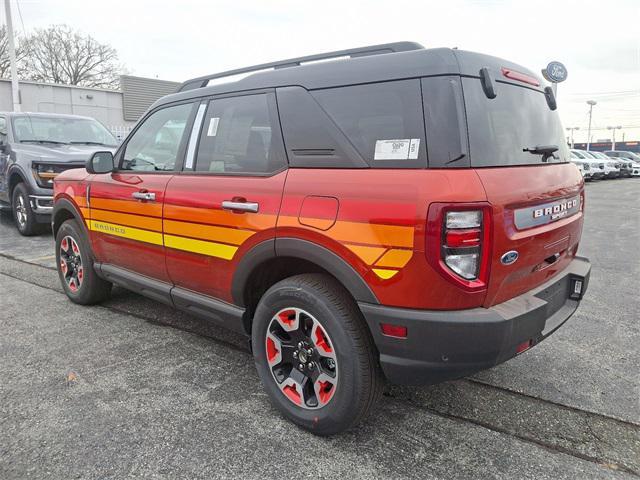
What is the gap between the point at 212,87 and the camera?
123 inches

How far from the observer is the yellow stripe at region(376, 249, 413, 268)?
6.64 feet

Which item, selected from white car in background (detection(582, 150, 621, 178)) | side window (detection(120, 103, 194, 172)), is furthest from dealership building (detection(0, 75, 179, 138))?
white car in background (detection(582, 150, 621, 178))

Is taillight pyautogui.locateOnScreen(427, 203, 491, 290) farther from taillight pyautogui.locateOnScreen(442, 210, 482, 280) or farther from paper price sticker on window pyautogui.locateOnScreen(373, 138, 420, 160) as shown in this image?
paper price sticker on window pyautogui.locateOnScreen(373, 138, 420, 160)

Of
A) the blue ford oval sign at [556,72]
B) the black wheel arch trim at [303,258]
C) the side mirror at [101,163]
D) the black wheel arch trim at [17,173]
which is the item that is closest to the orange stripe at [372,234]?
the black wheel arch trim at [303,258]

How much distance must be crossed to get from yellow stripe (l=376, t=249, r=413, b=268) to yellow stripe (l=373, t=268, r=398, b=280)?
22 millimetres

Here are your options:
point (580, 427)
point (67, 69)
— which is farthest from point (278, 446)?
point (67, 69)

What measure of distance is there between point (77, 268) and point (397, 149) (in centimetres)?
348

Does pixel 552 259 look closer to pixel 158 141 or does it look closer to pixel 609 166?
pixel 158 141

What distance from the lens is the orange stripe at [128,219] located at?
3.29 metres

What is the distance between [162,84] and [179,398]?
86.4 feet

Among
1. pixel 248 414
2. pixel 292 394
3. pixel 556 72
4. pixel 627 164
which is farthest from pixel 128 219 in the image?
pixel 627 164

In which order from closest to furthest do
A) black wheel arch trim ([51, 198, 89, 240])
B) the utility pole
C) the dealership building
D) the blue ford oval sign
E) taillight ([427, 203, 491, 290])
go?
taillight ([427, 203, 491, 290]) < black wheel arch trim ([51, 198, 89, 240]) < the utility pole < the dealership building < the blue ford oval sign

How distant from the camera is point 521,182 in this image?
7.20ft

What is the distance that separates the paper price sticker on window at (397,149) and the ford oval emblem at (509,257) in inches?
22.6
